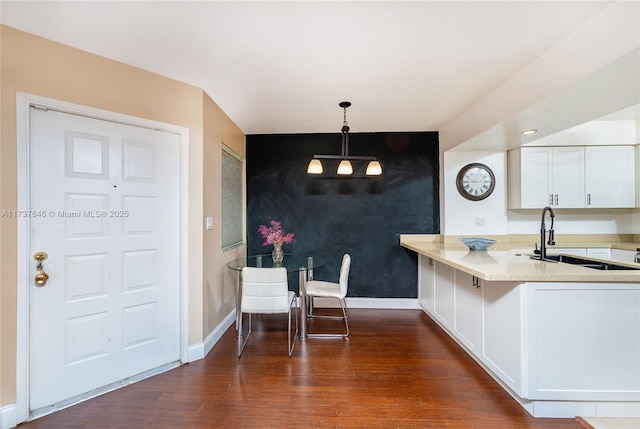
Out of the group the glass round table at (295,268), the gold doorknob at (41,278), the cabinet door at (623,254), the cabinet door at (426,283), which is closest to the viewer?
the gold doorknob at (41,278)

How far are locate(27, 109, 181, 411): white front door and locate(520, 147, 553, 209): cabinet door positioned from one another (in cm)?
390

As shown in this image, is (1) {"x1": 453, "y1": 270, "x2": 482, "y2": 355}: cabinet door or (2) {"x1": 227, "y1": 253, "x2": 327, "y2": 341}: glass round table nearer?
(1) {"x1": 453, "y1": 270, "x2": 482, "y2": 355}: cabinet door

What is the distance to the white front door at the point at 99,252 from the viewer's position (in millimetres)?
1781

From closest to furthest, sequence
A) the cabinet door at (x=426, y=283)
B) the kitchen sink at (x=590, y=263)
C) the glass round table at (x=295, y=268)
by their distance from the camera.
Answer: the kitchen sink at (x=590, y=263) → the glass round table at (x=295, y=268) → the cabinet door at (x=426, y=283)

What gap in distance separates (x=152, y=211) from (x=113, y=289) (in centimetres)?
65

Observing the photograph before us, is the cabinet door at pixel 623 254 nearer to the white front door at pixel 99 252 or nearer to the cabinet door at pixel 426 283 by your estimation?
the cabinet door at pixel 426 283

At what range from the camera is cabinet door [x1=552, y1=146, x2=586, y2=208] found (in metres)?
3.33

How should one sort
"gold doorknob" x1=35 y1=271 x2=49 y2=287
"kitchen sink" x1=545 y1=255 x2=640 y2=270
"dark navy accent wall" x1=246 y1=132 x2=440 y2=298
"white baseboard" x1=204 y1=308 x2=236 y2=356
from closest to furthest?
1. "gold doorknob" x1=35 y1=271 x2=49 y2=287
2. "kitchen sink" x1=545 y1=255 x2=640 y2=270
3. "white baseboard" x1=204 y1=308 x2=236 y2=356
4. "dark navy accent wall" x1=246 y1=132 x2=440 y2=298

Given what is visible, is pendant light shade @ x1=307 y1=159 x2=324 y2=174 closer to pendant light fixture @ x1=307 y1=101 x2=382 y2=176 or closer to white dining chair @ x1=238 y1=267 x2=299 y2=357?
pendant light fixture @ x1=307 y1=101 x2=382 y2=176

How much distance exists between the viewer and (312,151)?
3799mm

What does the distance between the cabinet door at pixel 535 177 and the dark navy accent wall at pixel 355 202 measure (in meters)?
0.99

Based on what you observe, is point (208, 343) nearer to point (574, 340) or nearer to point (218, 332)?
point (218, 332)

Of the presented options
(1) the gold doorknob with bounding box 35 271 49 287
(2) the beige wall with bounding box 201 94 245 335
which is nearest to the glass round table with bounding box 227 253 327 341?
(2) the beige wall with bounding box 201 94 245 335

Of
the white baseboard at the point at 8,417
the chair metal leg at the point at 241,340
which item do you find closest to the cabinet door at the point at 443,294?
the chair metal leg at the point at 241,340
